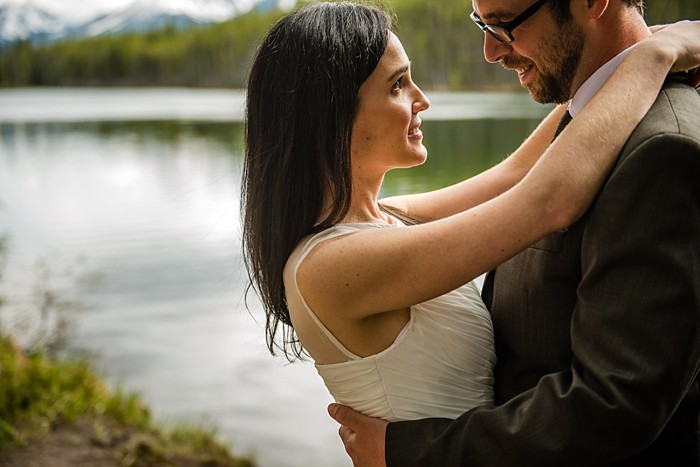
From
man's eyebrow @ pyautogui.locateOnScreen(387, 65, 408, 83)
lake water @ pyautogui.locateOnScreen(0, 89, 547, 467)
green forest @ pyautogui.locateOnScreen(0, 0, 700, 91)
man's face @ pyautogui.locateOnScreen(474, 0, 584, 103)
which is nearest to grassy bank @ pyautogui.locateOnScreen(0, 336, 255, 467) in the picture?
lake water @ pyautogui.locateOnScreen(0, 89, 547, 467)

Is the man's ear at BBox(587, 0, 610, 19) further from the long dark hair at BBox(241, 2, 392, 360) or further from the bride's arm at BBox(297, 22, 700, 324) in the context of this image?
the long dark hair at BBox(241, 2, 392, 360)

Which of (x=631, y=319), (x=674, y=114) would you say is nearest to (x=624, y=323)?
(x=631, y=319)

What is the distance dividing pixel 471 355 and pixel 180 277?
48.5 feet

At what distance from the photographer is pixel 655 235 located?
1342 mm

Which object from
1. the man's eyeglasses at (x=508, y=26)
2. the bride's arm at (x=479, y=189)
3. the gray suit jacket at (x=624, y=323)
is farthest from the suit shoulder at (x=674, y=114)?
the bride's arm at (x=479, y=189)

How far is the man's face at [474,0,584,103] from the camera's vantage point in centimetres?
168

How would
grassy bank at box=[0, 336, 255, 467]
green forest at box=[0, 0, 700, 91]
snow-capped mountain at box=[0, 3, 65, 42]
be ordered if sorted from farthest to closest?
green forest at box=[0, 0, 700, 91] < snow-capped mountain at box=[0, 3, 65, 42] < grassy bank at box=[0, 336, 255, 467]

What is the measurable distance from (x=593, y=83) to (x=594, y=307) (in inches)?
21.6

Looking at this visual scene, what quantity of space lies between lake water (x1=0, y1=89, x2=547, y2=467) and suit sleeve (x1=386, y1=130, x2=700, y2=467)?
92cm

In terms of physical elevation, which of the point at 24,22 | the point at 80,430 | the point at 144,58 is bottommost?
the point at 144,58

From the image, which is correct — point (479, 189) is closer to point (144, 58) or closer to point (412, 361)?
point (412, 361)

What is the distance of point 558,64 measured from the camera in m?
1.72

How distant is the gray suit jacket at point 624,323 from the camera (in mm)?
1345

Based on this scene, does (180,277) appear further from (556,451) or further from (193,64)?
(193,64)
